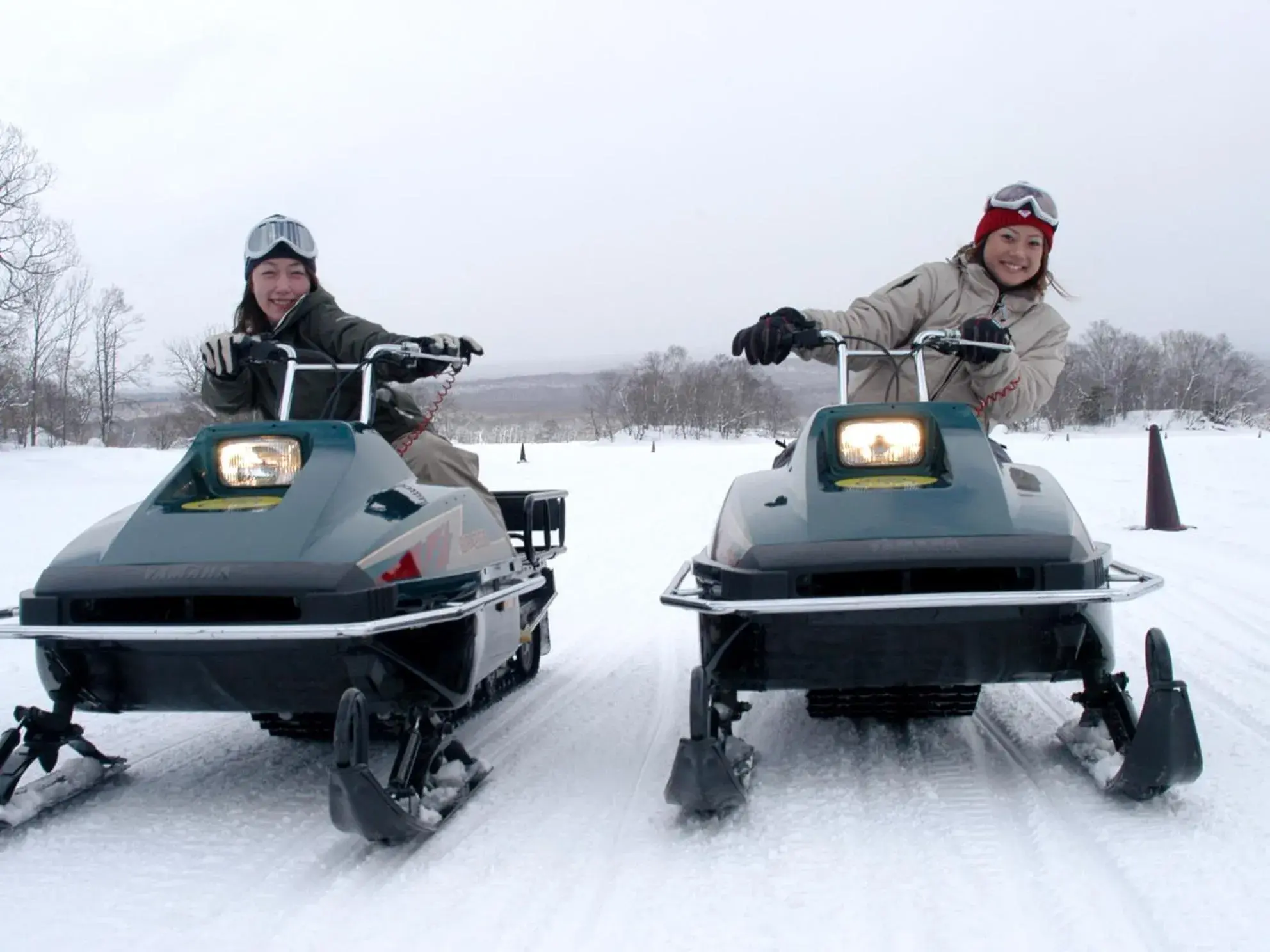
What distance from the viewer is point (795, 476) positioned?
3.33 metres

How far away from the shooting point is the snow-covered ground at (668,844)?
2.24m

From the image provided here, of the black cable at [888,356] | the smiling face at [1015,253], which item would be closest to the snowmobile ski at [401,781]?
the black cable at [888,356]

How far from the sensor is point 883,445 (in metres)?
3.35

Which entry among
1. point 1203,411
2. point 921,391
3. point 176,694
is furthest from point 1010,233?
point 1203,411

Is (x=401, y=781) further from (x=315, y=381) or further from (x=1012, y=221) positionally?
(x=1012, y=221)

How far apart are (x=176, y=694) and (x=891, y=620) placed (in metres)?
2.03

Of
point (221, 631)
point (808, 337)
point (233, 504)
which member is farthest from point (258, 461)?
point (808, 337)

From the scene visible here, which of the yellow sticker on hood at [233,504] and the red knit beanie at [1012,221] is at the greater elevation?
the red knit beanie at [1012,221]

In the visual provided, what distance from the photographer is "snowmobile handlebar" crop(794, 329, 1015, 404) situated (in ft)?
11.9

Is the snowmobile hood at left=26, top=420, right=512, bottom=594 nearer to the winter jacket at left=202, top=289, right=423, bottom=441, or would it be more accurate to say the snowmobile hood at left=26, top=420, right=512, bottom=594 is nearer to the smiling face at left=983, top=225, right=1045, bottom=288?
the winter jacket at left=202, top=289, right=423, bottom=441

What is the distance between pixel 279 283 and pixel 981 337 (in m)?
2.92

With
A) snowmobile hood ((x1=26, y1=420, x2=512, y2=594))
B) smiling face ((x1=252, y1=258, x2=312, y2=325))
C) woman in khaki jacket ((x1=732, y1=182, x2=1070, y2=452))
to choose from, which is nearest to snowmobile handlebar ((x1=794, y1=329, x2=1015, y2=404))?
woman in khaki jacket ((x1=732, y1=182, x2=1070, y2=452))

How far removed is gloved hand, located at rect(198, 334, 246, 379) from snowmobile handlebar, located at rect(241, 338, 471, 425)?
0.12ft

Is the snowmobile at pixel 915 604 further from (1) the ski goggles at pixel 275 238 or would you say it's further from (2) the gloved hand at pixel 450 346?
(1) the ski goggles at pixel 275 238
